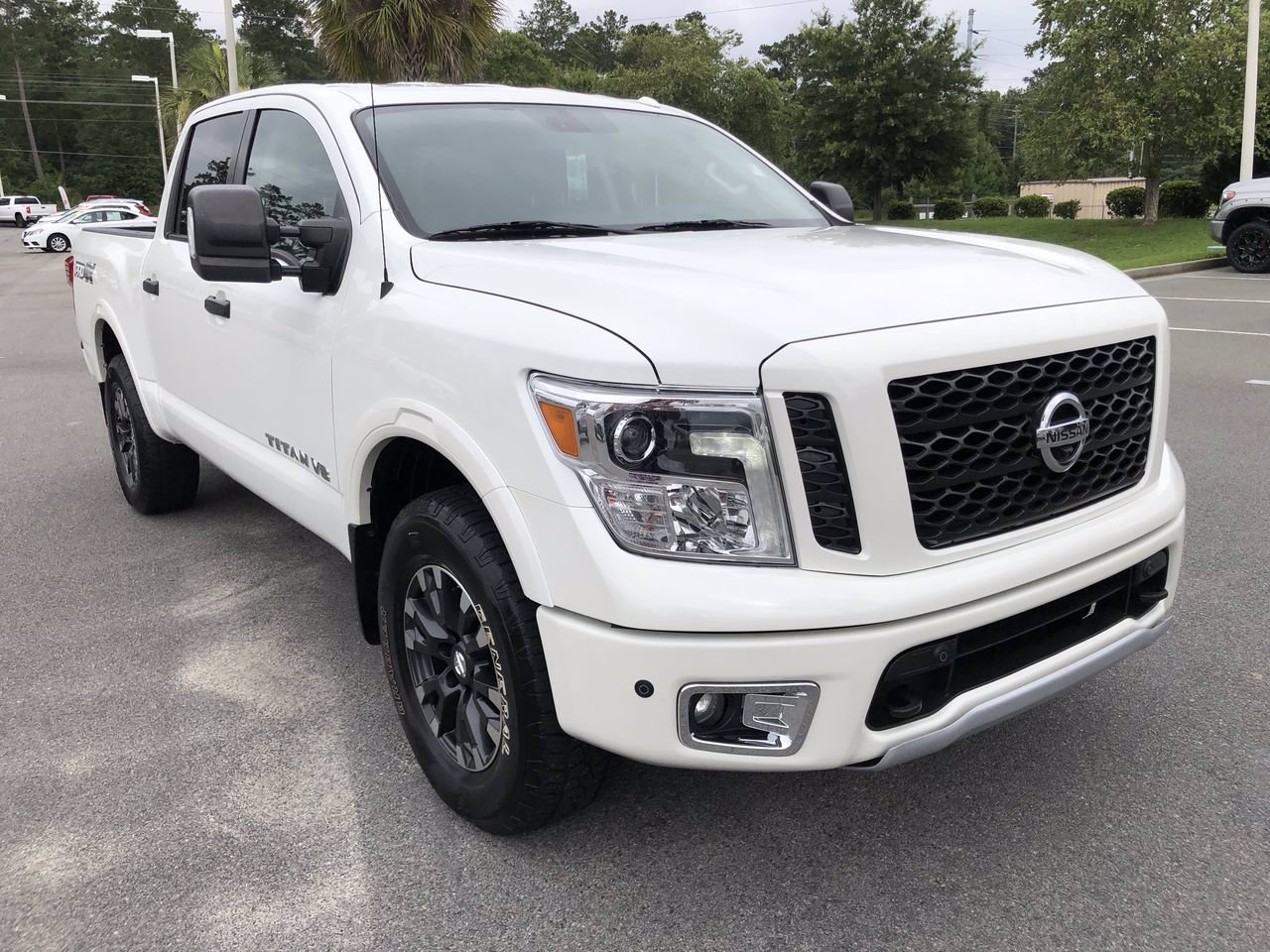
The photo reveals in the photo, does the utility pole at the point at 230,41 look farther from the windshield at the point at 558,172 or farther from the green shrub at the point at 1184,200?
the green shrub at the point at 1184,200

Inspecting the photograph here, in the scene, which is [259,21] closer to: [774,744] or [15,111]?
[15,111]

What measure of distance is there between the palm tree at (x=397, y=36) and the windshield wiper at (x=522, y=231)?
14.6 metres

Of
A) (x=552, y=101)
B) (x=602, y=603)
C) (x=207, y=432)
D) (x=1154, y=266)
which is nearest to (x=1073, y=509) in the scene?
(x=602, y=603)

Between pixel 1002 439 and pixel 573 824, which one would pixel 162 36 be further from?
pixel 1002 439

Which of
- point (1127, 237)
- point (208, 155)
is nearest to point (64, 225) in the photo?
point (1127, 237)

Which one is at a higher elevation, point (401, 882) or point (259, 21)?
point (259, 21)

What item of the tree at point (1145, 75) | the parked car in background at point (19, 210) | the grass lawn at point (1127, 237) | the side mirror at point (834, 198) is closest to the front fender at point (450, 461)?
the side mirror at point (834, 198)

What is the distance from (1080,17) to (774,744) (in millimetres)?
29770

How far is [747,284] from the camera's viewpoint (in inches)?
90.4

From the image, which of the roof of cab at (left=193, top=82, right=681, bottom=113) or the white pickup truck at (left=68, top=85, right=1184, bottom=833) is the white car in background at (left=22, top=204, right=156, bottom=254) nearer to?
the roof of cab at (left=193, top=82, right=681, bottom=113)

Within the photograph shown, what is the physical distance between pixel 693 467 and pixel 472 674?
85 cm

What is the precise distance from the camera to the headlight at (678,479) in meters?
2.06

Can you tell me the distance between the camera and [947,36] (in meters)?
36.8

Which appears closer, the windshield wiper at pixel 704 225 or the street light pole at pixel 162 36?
the windshield wiper at pixel 704 225
